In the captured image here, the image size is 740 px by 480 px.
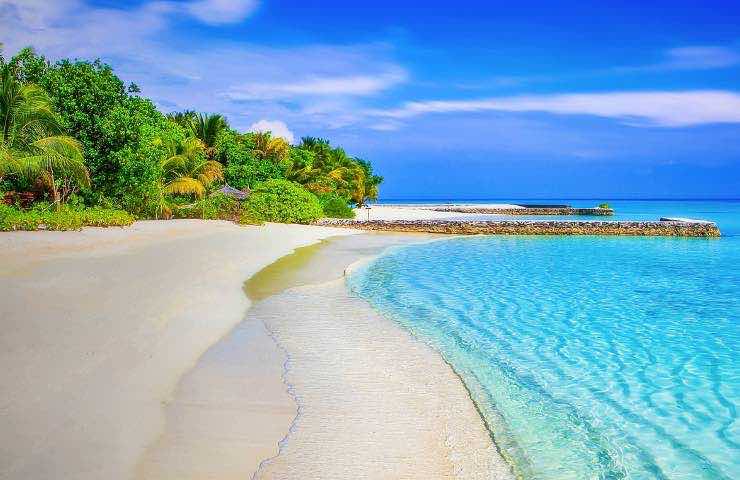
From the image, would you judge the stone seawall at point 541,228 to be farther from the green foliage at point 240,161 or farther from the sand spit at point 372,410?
the sand spit at point 372,410

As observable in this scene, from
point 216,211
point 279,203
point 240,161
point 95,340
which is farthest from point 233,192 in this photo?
point 95,340

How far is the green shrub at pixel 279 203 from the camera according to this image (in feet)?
118

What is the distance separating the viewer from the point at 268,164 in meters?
39.9

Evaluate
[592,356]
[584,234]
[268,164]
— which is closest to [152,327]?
[592,356]

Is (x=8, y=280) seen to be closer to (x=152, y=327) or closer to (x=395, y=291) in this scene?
(x=152, y=327)

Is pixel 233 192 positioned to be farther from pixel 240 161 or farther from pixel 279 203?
pixel 240 161

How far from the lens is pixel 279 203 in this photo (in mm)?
36969

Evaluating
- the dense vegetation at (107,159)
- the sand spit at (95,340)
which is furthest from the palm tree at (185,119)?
the sand spit at (95,340)

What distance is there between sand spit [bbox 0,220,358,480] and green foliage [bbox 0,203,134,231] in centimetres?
147

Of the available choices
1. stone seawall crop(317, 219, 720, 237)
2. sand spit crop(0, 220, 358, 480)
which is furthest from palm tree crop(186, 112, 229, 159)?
sand spit crop(0, 220, 358, 480)

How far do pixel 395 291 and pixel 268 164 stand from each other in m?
27.1

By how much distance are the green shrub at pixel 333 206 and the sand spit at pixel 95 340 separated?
90.9 feet

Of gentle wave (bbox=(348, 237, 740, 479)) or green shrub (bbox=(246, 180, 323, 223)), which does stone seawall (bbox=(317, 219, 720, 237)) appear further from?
gentle wave (bbox=(348, 237, 740, 479))

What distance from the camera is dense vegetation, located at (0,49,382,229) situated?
22203mm
